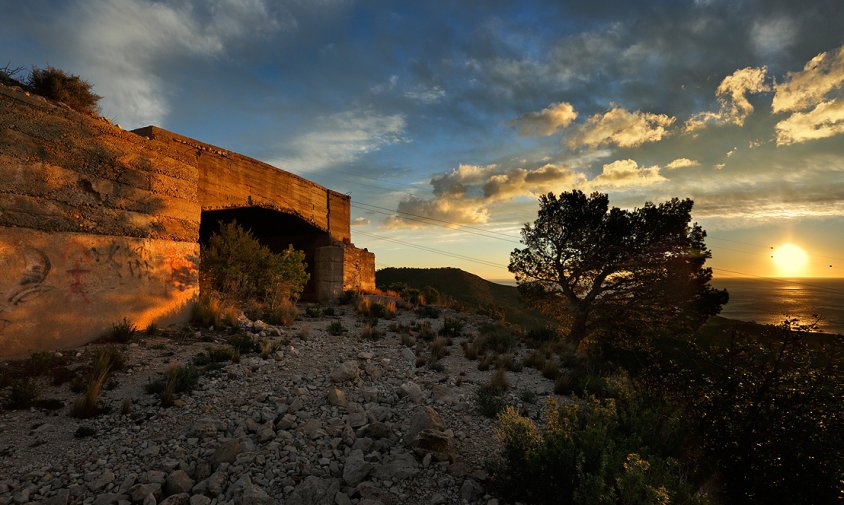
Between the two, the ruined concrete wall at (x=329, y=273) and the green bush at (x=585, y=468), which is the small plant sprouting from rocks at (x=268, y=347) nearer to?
the green bush at (x=585, y=468)

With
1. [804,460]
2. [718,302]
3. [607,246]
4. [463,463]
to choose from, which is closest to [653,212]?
[607,246]

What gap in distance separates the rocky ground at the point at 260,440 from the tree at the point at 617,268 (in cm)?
1267

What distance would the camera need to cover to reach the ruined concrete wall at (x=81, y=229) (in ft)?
23.0

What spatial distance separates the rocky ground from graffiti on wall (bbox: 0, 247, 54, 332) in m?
1.21

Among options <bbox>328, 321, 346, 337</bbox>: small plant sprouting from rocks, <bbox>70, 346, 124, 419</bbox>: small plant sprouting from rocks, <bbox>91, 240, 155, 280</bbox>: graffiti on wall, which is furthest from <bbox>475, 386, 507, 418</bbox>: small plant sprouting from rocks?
<bbox>91, 240, 155, 280</bbox>: graffiti on wall

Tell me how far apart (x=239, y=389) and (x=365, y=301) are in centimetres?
1021

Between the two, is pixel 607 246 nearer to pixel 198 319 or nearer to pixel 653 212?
pixel 653 212

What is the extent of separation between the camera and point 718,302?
62.2 feet

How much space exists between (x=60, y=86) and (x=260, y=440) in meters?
8.78

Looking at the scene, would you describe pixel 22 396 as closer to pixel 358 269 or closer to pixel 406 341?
pixel 406 341

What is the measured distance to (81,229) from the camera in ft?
25.9

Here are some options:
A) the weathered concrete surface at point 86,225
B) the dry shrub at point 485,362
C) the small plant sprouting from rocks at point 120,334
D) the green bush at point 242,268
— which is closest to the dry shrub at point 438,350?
the dry shrub at point 485,362

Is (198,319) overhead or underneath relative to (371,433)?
overhead

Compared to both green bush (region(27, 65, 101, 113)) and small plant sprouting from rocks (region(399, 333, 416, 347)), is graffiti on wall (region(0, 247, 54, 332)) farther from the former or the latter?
small plant sprouting from rocks (region(399, 333, 416, 347))
